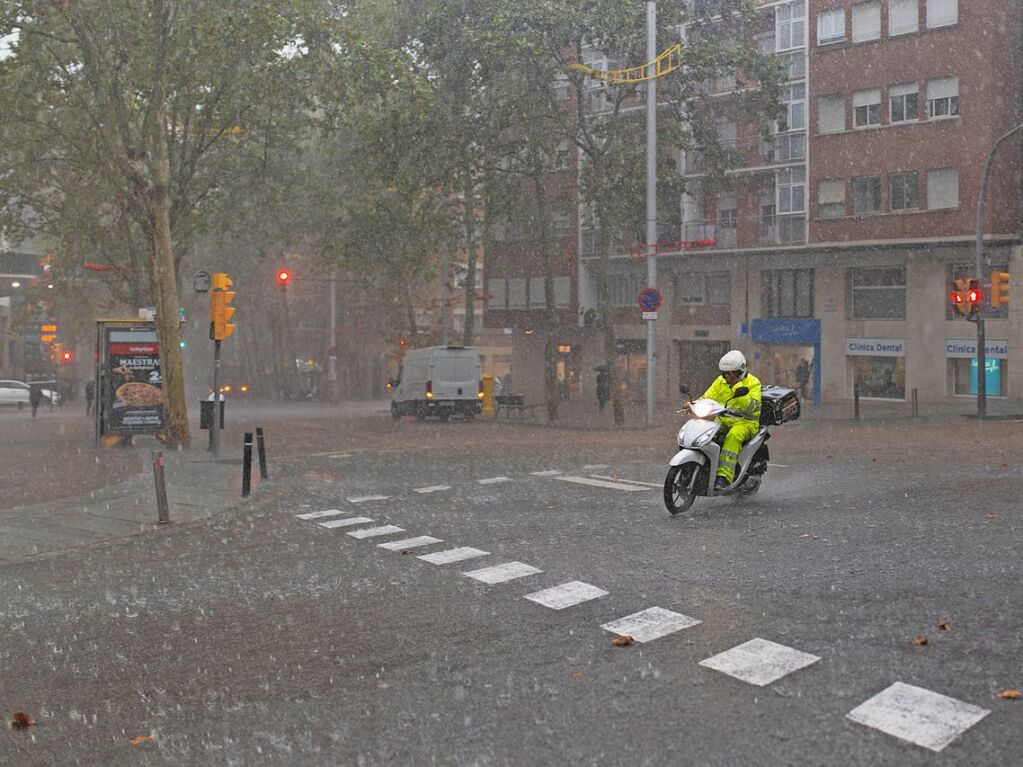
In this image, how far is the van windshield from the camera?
34.0 metres

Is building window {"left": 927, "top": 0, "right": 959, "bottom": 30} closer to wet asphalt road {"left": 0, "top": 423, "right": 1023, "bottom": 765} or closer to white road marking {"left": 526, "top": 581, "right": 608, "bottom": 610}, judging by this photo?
wet asphalt road {"left": 0, "top": 423, "right": 1023, "bottom": 765}

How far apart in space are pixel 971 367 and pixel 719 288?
10.7 metres

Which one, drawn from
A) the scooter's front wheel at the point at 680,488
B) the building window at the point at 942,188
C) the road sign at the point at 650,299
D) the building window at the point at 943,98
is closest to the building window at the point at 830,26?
the building window at the point at 943,98

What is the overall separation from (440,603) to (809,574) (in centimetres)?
271

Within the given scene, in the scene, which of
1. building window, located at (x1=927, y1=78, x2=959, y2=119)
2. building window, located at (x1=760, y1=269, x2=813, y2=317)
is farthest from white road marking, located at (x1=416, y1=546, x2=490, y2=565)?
building window, located at (x1=760, y1=269, x2=813, y2=317)

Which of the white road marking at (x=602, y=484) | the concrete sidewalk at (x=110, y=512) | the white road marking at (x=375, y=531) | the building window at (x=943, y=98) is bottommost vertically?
the concrete sidewalk at (x=110, y=512)

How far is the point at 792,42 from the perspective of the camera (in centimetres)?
3791

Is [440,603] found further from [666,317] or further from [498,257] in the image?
[498,257]

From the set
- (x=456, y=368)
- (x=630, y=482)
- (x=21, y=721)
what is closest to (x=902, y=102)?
(x=456, y=368)

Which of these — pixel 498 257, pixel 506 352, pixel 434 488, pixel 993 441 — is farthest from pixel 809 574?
pixel 506 352

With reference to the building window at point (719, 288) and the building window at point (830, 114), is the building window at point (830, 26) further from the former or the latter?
the building window at point (719, 288)

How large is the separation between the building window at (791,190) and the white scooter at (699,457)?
93.5 feet

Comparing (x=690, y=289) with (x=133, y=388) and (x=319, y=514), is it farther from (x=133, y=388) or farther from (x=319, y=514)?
(x=319, y=514)

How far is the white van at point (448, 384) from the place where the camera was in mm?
33969
